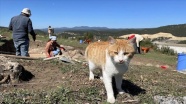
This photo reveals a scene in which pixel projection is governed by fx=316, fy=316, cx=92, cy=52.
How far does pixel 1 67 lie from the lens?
Result: 20.8ft

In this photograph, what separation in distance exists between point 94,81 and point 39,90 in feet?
4.05

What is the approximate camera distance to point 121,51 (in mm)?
5094

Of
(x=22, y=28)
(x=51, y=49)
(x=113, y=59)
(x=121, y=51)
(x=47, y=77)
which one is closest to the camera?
(x=121, y=51)

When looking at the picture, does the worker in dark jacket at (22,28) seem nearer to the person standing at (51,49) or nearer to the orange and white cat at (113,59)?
the person standing at (51,49)

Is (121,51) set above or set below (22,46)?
above

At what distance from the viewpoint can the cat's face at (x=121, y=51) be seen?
5.06 meters

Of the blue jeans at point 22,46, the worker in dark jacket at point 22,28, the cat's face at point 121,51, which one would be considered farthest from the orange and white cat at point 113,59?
the blue jeans at point 22,46

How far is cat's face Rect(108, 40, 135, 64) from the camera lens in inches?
199

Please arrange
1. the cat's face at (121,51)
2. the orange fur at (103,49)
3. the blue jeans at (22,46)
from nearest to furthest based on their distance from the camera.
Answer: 1. the cat's face at (121,51)
2. the orange fur at (103,49)
3. the blue jeans at (22,46)

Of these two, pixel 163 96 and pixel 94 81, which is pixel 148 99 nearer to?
pixel 163 96

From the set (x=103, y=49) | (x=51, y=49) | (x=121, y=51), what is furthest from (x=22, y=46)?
(x=121, y=51)

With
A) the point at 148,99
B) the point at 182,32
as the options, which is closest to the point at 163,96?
the point at 148,99

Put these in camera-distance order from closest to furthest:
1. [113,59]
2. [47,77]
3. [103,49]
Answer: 1. [113,59]
2. [103,49]
3. [47,77]

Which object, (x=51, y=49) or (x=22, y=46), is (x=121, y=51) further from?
(x=51, y=49)
